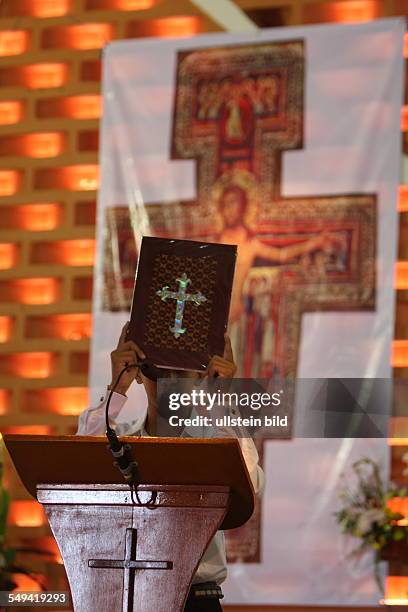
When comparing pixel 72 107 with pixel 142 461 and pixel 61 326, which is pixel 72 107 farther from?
pixel 142 461

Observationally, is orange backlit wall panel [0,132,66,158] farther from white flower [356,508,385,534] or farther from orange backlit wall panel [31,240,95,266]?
white flower [356,508,385,534]

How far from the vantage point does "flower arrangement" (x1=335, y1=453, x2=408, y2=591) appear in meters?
4.59

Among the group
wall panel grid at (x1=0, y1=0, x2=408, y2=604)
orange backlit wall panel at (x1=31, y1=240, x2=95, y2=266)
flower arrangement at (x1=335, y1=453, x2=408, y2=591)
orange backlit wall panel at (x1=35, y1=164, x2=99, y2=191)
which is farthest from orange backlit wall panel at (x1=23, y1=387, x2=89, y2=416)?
flower arrangement at (x1=335, y1=453, x2=408, y2=591)

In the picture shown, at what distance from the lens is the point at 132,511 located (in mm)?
2156

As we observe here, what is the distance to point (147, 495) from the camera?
7.06 feet

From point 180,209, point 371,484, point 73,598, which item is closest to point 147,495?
point 73,598

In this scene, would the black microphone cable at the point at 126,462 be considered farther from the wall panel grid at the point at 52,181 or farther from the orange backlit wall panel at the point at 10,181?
the orange backlit wall panel at the point at 10,181

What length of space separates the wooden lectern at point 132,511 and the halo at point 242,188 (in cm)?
315

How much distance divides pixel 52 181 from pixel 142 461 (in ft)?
12.4

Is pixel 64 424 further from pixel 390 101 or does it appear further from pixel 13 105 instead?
pixel 390 101

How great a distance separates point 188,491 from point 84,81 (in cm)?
395

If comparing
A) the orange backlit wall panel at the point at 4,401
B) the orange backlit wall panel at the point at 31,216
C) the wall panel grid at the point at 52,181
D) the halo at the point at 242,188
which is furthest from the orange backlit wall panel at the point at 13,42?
the orange backlit wall panel at the point at 4,401

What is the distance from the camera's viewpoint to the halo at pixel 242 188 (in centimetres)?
525

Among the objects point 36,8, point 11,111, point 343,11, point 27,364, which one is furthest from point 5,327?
point 343,11
